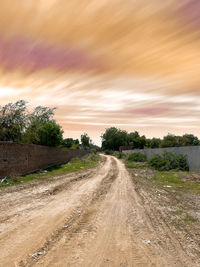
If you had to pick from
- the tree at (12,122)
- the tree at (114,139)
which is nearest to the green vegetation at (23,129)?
the tree at (12,122)

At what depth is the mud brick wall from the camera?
12.6 meters

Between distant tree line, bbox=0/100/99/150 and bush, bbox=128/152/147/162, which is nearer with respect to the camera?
distant tree line, bbox=0/100/99/150

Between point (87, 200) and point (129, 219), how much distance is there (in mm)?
2501

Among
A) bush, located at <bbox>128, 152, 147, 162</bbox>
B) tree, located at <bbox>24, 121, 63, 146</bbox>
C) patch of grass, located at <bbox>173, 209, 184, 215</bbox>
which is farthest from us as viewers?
bush, located at <bbox>128, 152, 147, 162</bbox>

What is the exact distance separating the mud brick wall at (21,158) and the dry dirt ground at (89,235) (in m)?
5.44

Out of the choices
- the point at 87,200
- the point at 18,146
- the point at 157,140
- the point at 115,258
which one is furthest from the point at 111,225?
the point at 157,140

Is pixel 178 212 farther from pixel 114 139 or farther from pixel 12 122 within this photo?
pixel 114 139

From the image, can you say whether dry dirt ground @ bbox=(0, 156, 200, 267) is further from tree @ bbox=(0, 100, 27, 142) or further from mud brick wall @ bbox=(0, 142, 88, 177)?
tree @ bbox=(0, 100, 27, 142)

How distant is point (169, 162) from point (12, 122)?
51.6 ft

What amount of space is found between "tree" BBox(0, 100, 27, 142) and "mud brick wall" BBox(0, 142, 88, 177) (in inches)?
129

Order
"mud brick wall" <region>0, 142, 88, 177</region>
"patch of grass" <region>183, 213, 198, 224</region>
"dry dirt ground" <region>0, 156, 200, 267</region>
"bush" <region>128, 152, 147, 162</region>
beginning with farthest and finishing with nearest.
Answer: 1. "bush" <region>128, 152, 147, 162</region>
2. "mud brick wall" <region>0, 142, 88, 177</region>
3. "patch of grass" <region>183, 213, 198, 224</region>
4. "dry dirt ground" <region>0, 156, 200, 267</region>

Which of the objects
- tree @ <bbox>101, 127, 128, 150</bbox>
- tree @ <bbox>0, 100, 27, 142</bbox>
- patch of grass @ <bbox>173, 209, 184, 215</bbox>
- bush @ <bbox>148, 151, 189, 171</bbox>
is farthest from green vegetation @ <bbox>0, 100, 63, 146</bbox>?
tree @ <bbox>101, 127, 128, 150</bbox>

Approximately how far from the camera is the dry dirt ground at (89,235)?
3.54 meters


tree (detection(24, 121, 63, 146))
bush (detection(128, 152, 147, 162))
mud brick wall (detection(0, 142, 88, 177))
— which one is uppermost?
tree (detection(24, 121, 63, 146))
